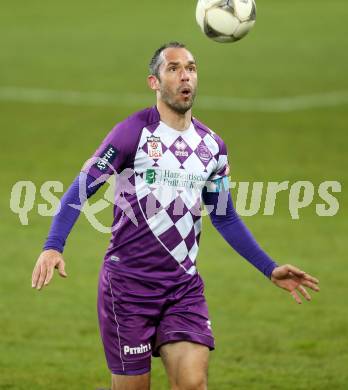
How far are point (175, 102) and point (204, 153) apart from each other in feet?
1.52

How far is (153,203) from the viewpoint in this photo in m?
8.66

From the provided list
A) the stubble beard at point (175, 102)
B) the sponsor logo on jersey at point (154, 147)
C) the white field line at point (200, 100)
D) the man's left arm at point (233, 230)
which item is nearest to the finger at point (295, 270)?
the man's left arm at point (233, 230)

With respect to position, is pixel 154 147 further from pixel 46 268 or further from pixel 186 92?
pixel 46 268

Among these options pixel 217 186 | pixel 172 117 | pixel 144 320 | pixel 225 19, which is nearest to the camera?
pixel 144 320

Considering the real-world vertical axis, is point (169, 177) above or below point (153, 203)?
above

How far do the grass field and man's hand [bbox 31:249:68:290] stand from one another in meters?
3.17

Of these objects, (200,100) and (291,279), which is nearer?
(291,279)

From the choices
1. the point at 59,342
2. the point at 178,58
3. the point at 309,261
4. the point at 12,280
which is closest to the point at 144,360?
the point at 178,58

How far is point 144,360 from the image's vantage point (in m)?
8.57

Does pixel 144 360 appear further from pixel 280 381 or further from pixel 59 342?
pixel 59 342

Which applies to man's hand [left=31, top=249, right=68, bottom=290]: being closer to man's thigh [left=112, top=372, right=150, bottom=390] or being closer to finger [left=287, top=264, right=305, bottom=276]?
man's thigh [left=112, top=372, right=150, bottom=390]

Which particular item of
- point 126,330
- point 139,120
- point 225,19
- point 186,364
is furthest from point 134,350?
point 225,19

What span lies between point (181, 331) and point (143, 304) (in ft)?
1.16

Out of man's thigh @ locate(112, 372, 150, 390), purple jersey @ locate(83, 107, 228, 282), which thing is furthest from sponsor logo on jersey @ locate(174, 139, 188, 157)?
man's thigh @ locate(112, 372, 150, 390)
